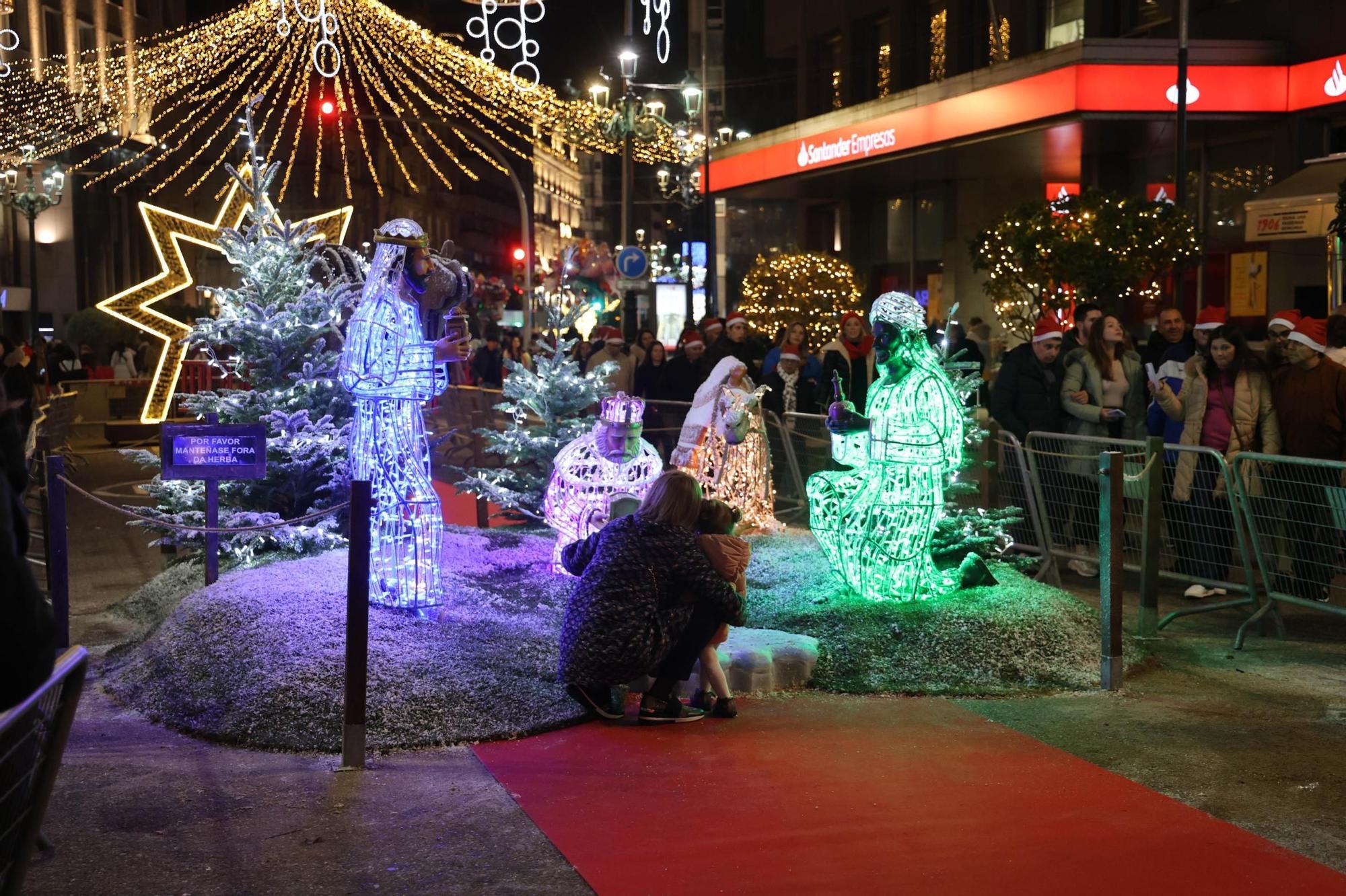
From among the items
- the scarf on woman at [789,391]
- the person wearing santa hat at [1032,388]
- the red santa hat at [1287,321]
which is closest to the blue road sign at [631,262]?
the scarf on woman at [789,391]

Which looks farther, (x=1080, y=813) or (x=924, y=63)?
(x=924, y=63)

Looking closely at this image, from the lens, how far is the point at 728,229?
1726 inches

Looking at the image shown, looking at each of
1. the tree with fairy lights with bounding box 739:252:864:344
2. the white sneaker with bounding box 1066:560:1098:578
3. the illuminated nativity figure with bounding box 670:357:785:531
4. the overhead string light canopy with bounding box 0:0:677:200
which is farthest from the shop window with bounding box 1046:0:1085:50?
the white sneaker with bounding box 1066:560:1098:578

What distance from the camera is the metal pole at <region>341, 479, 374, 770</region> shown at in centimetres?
624

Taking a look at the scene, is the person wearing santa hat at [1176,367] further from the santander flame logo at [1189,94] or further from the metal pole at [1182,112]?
the santander flame logo at [1189,94]

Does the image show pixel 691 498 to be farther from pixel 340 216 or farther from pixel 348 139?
pixel 348 139

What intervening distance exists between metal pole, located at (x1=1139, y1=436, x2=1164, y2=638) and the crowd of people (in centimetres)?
63

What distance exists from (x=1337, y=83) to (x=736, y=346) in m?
9.01

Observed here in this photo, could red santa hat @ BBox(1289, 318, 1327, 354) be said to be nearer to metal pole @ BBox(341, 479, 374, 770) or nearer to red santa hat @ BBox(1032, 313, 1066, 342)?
red santa hat @ BBox(1032, 313, 1066, 342)

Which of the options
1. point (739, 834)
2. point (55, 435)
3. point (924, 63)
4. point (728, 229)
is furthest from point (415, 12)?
point (739, 834)

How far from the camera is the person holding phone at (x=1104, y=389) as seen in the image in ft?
37.0

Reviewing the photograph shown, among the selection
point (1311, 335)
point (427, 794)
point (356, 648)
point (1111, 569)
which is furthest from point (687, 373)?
point (427, 794)

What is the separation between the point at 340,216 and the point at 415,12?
5675cm

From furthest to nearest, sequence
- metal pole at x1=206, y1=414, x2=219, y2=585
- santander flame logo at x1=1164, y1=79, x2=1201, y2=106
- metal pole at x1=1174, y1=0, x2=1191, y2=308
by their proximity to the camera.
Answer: santander flame logo at x1=1164, y1=79, x2=1201, y2=106
metal pole at x1=1174, y1=0, x2=1191, y2=308
metal pole at x1=206, y1=414, x2=219, y2=585
